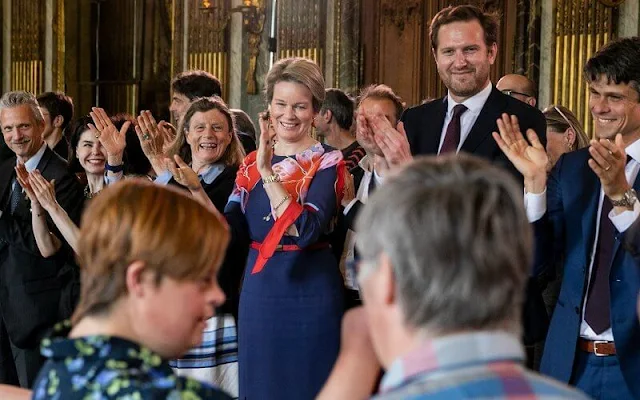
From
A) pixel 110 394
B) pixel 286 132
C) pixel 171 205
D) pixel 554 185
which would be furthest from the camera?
pixel 286 132

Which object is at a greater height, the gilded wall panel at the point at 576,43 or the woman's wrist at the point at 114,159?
the gilded wall panel at the point at 576,43

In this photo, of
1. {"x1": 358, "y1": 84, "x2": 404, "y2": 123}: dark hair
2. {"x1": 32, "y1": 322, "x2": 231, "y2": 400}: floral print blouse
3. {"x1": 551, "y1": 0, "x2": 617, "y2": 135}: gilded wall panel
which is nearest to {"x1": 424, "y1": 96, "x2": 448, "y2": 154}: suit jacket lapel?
{"x1": 358, "y1": 84, "x2": 404, "y2": 123}: dark hair

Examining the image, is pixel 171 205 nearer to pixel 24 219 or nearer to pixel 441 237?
pixel 441 237

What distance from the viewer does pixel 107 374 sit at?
1.62m

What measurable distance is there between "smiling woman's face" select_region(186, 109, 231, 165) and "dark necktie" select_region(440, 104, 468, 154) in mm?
1281

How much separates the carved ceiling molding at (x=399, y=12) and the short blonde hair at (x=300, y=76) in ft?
16.6

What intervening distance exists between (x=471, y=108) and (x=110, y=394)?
2.25 m

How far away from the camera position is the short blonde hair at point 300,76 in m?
4.02

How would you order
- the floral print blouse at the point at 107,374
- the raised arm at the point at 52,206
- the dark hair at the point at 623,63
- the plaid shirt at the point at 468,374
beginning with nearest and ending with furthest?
1. the plaid shirt at the point at 468,374
2. the floral print blouse at the point at 107,374
3. the dark hair at the point at 623,63
4. the raised arm at the point at 52,206

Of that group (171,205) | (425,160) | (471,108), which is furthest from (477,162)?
(471,108)

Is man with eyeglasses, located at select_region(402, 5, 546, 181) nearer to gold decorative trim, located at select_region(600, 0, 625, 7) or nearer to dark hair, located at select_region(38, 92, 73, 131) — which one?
dark hair, located at select_region(38, 92, 73, 131)

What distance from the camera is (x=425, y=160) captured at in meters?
1.37

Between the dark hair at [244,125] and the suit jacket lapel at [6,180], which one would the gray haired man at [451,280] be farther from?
the dark hair at [244,125]


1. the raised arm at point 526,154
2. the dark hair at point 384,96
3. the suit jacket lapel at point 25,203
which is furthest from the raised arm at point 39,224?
the raised arm at point 526,154
